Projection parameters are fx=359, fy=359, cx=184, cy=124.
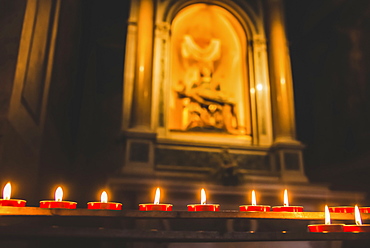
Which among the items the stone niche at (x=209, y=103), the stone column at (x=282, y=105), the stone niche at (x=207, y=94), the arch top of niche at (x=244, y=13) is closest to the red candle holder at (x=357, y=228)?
the stone niche at (x=209, y=103)

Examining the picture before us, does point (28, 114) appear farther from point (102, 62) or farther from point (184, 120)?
point (102, 62)

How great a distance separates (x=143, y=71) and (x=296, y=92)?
236 centimetres

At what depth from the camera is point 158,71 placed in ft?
13.1

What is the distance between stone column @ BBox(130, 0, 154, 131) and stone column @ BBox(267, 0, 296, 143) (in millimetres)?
1414

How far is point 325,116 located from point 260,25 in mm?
1464

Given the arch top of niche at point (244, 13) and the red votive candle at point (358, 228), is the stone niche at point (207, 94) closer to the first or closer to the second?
the arch top of niche at point (244, 13)

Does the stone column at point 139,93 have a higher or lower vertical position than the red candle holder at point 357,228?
higher

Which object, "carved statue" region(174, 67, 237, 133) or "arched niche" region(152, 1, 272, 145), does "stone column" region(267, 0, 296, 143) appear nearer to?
"arched niche" region(152, 1, 272, 145)

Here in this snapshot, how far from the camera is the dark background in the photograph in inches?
156

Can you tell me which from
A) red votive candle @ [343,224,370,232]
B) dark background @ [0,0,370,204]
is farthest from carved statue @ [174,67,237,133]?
red votive candle @ [343,224,370,232]

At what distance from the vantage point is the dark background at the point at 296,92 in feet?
13.0

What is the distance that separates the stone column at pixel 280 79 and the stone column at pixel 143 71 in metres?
1.41

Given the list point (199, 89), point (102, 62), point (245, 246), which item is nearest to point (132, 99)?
point (199, 89)

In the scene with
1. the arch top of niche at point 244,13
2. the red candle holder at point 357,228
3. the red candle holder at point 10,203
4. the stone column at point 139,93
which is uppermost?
the arch top of niche at point 244,13
